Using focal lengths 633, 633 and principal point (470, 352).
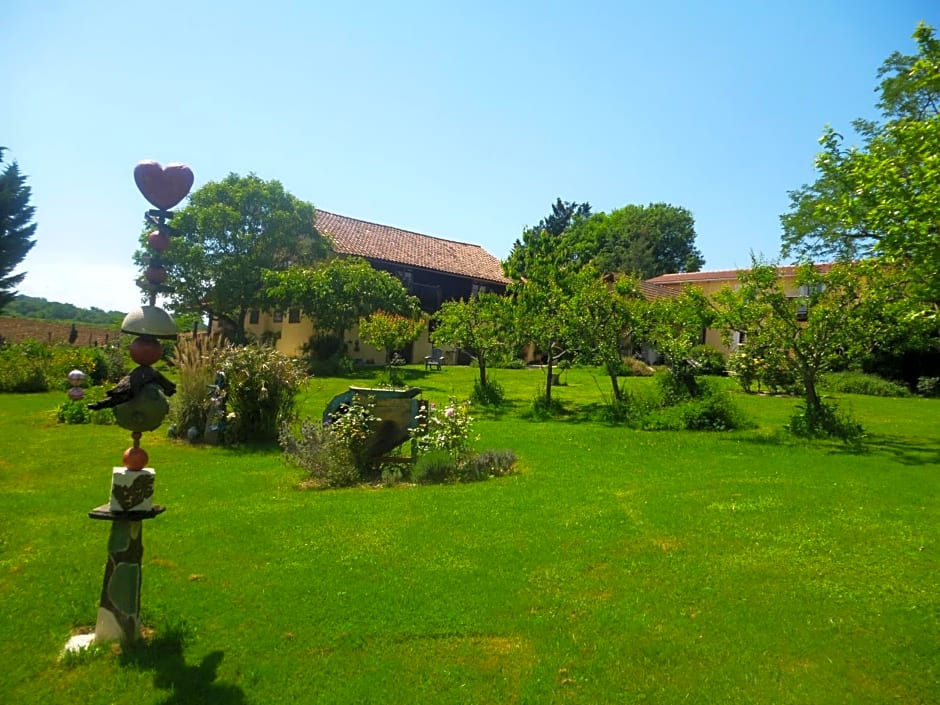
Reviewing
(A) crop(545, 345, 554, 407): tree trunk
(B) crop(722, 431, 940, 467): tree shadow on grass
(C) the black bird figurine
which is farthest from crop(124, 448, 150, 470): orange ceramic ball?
(A) crop(545, 345, 554, 407): tree trunk

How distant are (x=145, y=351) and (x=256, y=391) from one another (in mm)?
8035

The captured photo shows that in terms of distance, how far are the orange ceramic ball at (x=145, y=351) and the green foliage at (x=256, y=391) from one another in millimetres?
7827

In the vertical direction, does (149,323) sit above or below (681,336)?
below

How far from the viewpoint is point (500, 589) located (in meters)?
4.72

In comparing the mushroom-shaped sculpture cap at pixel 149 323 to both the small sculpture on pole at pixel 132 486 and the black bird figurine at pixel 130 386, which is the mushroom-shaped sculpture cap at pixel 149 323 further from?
the black bird figurine at pixel 130 386

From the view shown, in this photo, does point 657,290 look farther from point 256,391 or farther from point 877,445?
point 256,391

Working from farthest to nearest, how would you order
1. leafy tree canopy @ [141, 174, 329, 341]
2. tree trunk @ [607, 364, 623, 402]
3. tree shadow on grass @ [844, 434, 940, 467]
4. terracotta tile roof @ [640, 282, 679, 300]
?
terracotta tile roof @ [640, 282, 679, 300] < leafy tree canopy @ [141, 174, 329, 341] < tree trunk @ [607, 364, 623, 402] < tree shadow on grass @ [844, 434, 940, 467]

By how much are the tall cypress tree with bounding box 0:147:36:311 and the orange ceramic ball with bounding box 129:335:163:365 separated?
5045cm

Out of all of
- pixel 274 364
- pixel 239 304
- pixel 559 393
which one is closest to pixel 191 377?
pixel 274 364

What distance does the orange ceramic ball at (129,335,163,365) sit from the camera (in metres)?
3.89

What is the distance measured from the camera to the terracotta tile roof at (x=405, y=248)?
34.4 meters

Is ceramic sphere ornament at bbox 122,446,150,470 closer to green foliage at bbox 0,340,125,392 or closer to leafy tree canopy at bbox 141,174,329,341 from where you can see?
green foliage at bbox 0,340,125,392

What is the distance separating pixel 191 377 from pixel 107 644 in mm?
8905

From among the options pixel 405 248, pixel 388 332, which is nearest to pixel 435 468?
pixel 388 332
